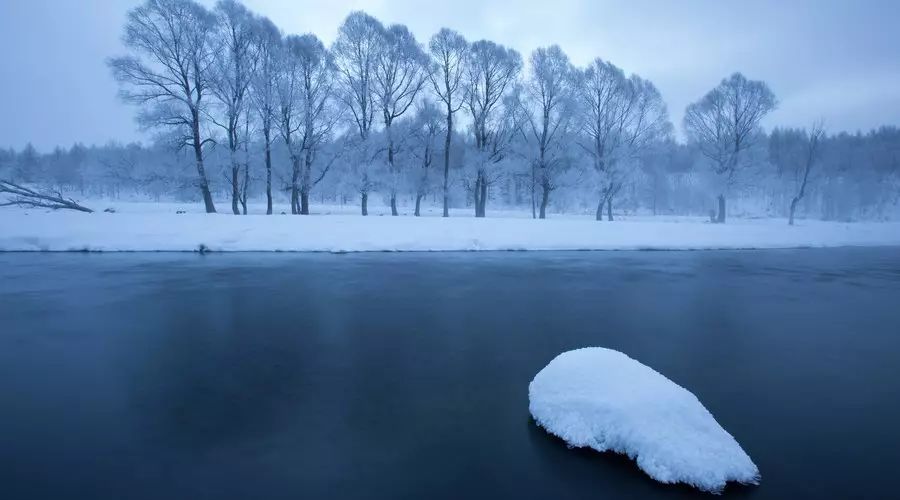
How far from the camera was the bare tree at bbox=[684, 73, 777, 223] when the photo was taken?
34031 millimetres

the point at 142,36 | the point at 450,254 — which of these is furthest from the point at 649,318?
the point at 142,36

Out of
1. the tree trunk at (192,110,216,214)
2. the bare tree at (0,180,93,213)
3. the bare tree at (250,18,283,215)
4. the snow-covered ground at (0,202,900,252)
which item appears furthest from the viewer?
the bare tree at (250,18,283,215)

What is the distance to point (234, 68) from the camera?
26234 millimetres

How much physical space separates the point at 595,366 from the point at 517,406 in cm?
109

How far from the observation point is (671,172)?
3462 inches

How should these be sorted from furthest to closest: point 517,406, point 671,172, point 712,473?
1. point 671,172
2. point 517,406
3. point 712,473

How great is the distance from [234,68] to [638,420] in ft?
100

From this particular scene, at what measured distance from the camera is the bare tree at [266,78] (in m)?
26.3

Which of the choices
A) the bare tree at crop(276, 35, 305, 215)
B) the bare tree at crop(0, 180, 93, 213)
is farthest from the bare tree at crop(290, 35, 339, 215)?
the bare tree at crop(0, 180, 93, 213)

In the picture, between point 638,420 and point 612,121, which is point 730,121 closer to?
point 612,121

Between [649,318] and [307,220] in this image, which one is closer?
[649,318]

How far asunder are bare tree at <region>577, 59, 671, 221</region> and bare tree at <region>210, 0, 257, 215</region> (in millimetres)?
24261

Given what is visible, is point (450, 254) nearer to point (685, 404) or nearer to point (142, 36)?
point (685, 404)

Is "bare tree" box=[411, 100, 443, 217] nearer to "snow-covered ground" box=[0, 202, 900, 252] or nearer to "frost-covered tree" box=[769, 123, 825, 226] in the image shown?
"snow-covered ground" box=[0, 202, 900, 252]
